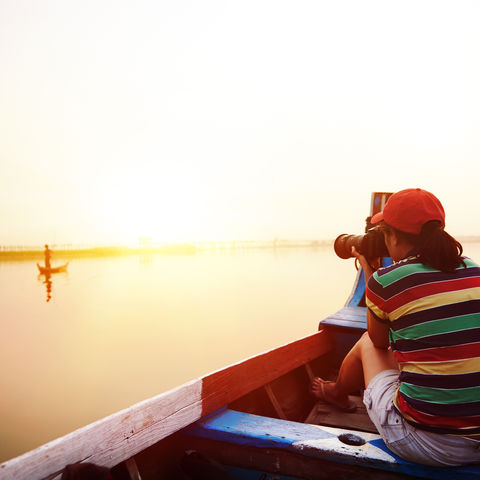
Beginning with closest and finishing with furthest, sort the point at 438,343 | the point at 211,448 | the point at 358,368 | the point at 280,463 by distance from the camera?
1. the point at 438,343
2. the point at 280,463
3. the point at 211,448
4. the point at 358,368

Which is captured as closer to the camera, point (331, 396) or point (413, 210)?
point (413, 210)

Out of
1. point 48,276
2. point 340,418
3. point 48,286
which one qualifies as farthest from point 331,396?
point 48,276

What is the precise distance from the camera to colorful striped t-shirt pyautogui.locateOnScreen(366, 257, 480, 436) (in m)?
1.17

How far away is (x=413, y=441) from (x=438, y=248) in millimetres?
660

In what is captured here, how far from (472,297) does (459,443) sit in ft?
1.53

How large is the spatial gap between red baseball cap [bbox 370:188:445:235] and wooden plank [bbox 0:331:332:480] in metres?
1.10

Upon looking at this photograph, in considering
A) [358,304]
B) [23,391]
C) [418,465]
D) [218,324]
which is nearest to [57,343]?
[23,391]

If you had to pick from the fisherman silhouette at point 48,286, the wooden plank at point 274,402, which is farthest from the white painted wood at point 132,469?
the fisherman silhouette at point 48,286

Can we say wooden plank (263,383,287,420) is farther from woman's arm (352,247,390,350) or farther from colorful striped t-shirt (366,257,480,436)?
colorful striped t-shirt (366,257,480,436)

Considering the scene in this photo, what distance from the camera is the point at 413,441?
1.27 m

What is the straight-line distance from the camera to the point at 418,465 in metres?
1.30

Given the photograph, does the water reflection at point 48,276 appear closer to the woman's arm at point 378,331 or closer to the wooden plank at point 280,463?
the wooden plank at point 280,463

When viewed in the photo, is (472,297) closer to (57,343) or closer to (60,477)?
(60,477)

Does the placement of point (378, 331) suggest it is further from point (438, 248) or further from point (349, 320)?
point (349, 320)
